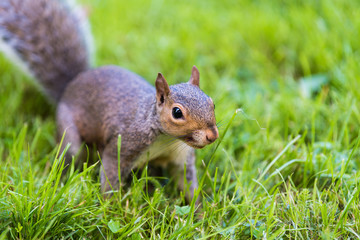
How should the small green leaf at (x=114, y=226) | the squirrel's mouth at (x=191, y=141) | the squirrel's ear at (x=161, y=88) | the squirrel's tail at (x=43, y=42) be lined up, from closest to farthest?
the small green leaf at (x=114, y=226) < the squirrel's mouth at (x=191, y=141) < the squirrel's ear at (x=161, y=88) < the squirrel's tail at (x=43, y=42)

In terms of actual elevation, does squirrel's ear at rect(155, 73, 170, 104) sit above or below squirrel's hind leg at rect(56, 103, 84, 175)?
above

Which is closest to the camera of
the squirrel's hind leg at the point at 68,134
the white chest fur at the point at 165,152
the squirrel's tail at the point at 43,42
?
the white chest fur at the point at 165,152

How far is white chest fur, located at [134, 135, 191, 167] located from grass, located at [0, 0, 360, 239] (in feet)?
0.38

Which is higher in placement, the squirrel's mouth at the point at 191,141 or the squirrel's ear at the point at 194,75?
the squirrel's ear at the point at 194,75

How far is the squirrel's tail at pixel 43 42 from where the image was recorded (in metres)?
2.54

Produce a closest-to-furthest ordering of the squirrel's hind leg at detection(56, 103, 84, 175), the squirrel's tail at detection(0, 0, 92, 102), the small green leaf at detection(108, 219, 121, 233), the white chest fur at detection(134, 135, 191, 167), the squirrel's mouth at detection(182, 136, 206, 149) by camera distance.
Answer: the small green leaf at detection(108, 219, 121, 233)
the squirrel's mouth at detection(182, 136, 206, 149)
the white chest fur at detection(134, 135, 191, 167)
the squirrel's hind leg at detection(56, 103, 84, 175)
the squirrel's tail at detection(0, 0, 92, 102)

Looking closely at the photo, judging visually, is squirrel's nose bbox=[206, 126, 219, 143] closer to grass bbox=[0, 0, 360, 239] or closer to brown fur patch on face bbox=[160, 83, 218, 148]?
brown fur patch on face bbox=[160, 83, 218, 148]

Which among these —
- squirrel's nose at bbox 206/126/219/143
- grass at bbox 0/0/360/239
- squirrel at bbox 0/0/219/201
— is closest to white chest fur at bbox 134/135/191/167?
squirrel at bbox 0/0/219/201

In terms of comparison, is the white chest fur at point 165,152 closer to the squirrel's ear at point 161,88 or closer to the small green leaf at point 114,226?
the squirrel's ear at point 161,88

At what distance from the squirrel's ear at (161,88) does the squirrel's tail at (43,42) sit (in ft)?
3.40

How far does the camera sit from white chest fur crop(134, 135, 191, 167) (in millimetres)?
1878

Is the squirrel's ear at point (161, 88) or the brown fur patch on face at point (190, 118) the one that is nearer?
the brown fur patch on face at point (190, 118)

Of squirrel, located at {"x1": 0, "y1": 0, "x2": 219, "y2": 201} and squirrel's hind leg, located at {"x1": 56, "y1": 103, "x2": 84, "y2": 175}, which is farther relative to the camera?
Answer: squirrel's hind leg, located at {"x1": 56, "y1": 103, "x2": 84, "y2": 175}

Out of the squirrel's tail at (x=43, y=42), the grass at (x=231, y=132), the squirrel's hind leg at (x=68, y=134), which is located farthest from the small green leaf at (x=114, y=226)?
the squirrel's tail at (x=43, y=42)
